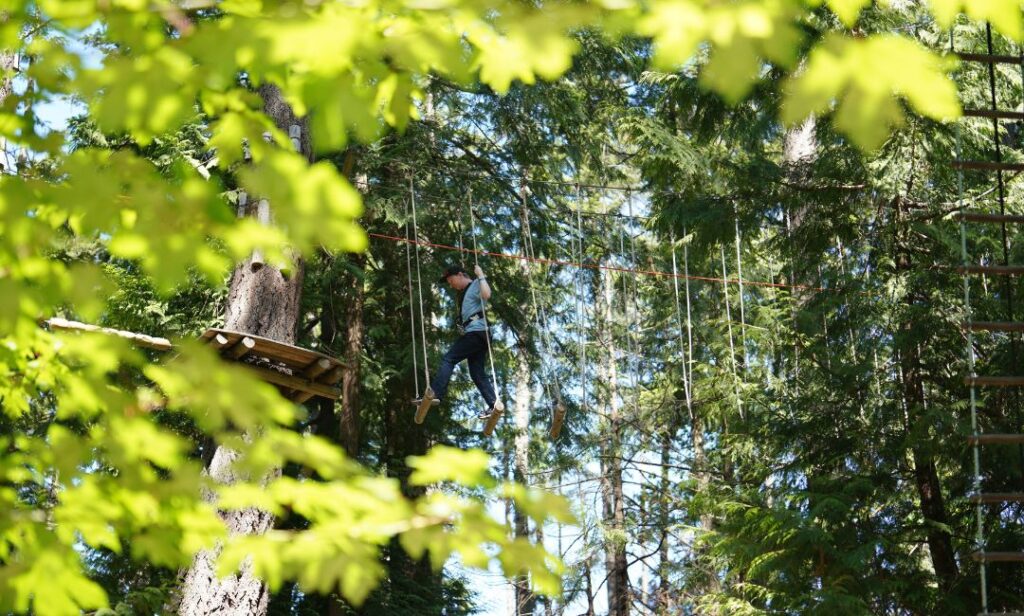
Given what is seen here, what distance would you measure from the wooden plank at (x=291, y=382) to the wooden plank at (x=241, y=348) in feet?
0.38

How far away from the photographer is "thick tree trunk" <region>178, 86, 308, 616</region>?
6578 millimetres

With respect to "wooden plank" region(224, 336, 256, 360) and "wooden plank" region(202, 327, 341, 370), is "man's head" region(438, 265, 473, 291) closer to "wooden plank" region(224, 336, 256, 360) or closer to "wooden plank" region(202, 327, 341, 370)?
"wooden plank" region(202, 327, 341, 370)

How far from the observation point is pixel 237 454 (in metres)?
6.28

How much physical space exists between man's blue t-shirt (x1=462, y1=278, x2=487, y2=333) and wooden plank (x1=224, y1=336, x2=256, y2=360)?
2.49 meters

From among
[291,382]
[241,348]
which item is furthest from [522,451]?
[241,348]

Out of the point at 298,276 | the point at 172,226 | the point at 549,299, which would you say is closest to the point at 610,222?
the point at 549,299

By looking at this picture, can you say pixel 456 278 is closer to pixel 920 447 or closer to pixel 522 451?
pixel 920 447

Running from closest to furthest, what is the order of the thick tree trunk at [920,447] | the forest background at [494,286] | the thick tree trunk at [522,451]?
Result: the forest background at [494,286] → the thick tree trunk at [920,447] → the thick tree trunk at [522,451]

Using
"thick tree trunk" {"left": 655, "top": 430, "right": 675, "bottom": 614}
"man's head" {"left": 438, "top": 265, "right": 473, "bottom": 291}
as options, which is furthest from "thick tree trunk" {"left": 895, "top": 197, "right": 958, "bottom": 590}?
"thick tree trunk" {"left": 655, "top": 430, "right": 675, "bottom": 614}

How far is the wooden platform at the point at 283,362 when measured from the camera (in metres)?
6.36

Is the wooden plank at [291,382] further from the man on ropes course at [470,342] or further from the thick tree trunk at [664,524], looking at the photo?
the thick tree trunk at [664,524]

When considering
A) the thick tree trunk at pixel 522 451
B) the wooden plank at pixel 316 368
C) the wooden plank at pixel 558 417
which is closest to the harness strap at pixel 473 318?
the wooden plank at pixel 558 417

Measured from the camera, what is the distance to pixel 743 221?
9.80 metres

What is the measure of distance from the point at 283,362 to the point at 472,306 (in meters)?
Result: 2.41
